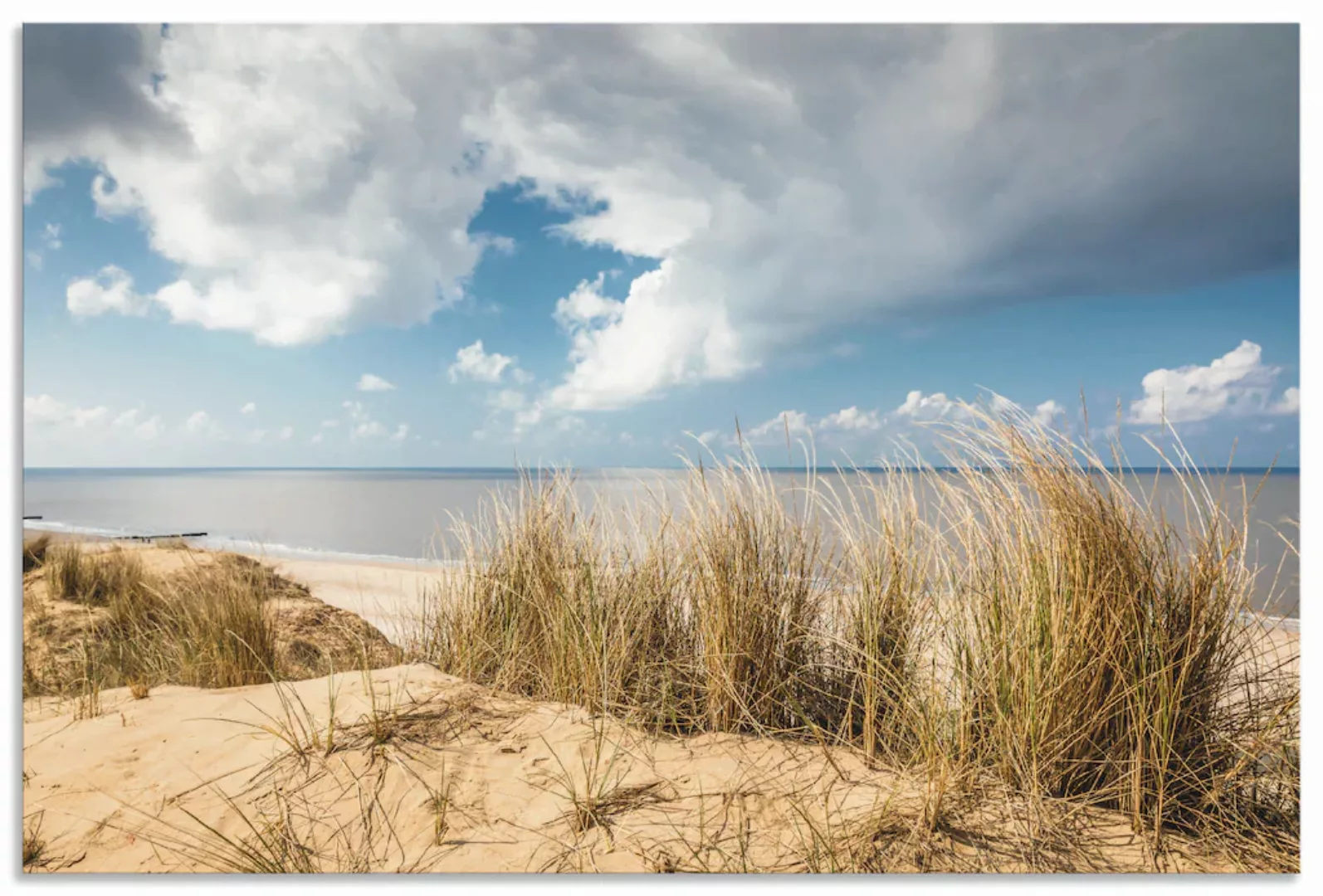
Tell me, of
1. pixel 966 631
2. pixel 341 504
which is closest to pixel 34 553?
pixel 966 631

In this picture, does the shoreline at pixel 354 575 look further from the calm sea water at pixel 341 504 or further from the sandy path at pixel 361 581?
the calm sea water at pixel 341 504

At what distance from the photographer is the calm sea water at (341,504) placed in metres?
2.14

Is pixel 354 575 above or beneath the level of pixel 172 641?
beneath

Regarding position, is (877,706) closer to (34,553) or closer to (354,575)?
(34,553)

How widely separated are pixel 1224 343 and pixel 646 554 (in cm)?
215

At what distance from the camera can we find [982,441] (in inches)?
83.0

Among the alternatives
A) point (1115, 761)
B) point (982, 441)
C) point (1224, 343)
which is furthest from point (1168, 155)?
point (1115, 761)

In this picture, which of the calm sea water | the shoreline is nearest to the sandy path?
the shoreline

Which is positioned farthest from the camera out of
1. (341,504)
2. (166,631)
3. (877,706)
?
(341,504)

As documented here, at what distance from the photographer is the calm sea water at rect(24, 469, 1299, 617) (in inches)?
84.4

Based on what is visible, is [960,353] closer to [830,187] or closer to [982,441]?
[830,187]

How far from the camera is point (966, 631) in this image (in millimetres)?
1982

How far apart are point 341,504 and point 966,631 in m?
12.9

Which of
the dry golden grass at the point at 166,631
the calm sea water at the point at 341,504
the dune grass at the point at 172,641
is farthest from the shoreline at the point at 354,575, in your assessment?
the dune grass at the point at 172,641
